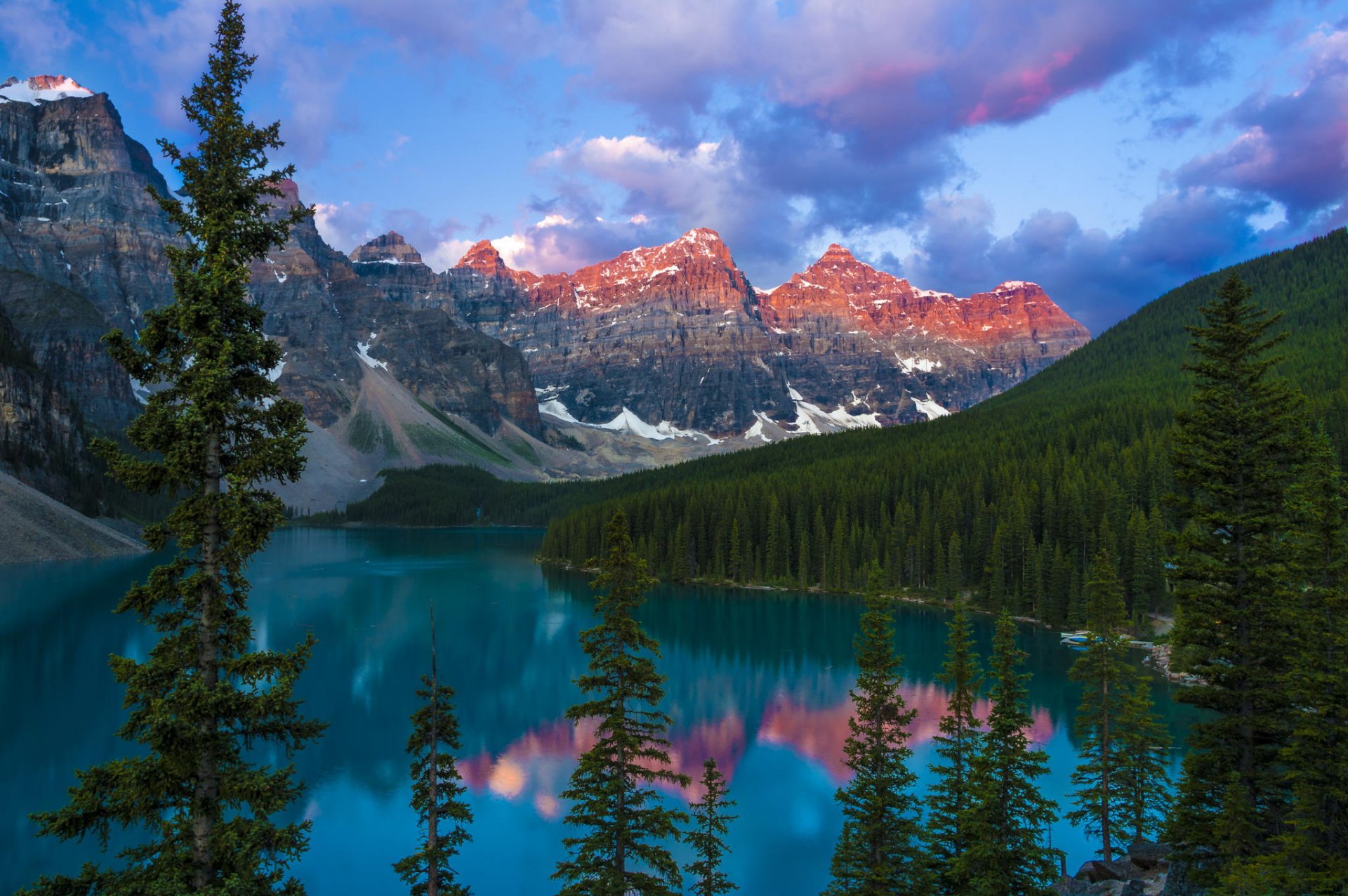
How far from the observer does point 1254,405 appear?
19.5m

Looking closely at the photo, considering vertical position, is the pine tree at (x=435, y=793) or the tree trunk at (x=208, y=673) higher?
the tree trunk at (x=208, y=673)

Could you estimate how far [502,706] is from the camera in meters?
55.9

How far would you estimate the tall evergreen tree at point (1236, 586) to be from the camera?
18.3m

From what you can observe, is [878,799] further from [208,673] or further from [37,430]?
[37,430]

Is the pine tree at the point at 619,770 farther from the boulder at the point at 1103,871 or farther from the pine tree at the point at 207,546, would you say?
the boulder at the point at 1103,871

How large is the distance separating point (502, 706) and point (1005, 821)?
1621 inches

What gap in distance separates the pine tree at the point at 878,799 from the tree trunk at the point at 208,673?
50.3ft

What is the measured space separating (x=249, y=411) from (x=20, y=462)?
16611 cm

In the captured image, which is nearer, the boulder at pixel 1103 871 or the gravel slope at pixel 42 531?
the boulder at pixel 1103 871

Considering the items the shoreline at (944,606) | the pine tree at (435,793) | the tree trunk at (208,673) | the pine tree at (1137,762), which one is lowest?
the shoreline at (944,606)

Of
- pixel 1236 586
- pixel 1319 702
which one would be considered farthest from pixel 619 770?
pixel 1236 586

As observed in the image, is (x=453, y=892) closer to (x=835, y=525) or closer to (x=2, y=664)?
(x=2, y=664)

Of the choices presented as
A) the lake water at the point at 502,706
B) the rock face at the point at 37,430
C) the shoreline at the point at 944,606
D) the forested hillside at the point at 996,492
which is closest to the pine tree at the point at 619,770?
the lake water at the point at 502,706

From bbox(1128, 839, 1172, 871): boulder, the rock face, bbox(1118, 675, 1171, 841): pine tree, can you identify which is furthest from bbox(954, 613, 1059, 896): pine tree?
the rock face
